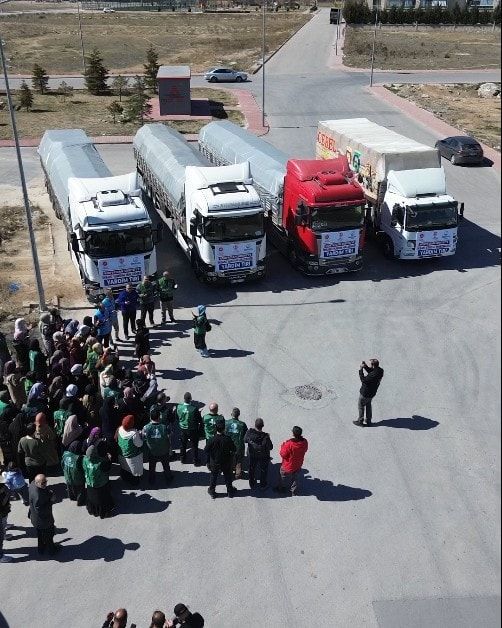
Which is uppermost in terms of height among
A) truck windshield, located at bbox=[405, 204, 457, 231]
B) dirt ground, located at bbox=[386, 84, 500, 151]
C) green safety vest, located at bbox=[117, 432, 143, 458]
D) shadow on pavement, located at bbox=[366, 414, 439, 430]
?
truck windshield, located at bbox=[405, 204, 457, 231]

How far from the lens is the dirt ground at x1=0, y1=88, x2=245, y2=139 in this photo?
3928 centimetres

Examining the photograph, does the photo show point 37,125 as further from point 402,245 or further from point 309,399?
point 309,399

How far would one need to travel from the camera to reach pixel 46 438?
35.1 ft

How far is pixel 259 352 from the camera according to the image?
52.7ft

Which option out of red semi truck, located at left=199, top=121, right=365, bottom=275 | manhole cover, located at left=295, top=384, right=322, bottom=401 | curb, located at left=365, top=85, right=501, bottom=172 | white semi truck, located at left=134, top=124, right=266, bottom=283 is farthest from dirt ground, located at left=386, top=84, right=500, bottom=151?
manhole cover, located at left=295, top=384, right=322, bottom=401

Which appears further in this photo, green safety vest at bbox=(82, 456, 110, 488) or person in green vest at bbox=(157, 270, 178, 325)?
person in green vest at bbox=(157, 270, 178, 325)

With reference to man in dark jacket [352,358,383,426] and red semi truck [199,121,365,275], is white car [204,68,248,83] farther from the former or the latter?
man in dark jacket [352,358,383,426]

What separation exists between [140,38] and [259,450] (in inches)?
3138

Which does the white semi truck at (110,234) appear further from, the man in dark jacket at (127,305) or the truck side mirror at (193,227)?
the man in dark jacket at (127,305)

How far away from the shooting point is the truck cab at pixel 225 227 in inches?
716

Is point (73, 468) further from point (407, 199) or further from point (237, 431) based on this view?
point (407, 199)

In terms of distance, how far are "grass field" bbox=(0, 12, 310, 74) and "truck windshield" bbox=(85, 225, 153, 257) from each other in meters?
47.4

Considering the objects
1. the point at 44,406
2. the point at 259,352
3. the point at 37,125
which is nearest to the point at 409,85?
the point at 37,125

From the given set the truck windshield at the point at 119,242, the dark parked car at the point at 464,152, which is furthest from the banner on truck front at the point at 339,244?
the dark parked car at the point at 464,152
